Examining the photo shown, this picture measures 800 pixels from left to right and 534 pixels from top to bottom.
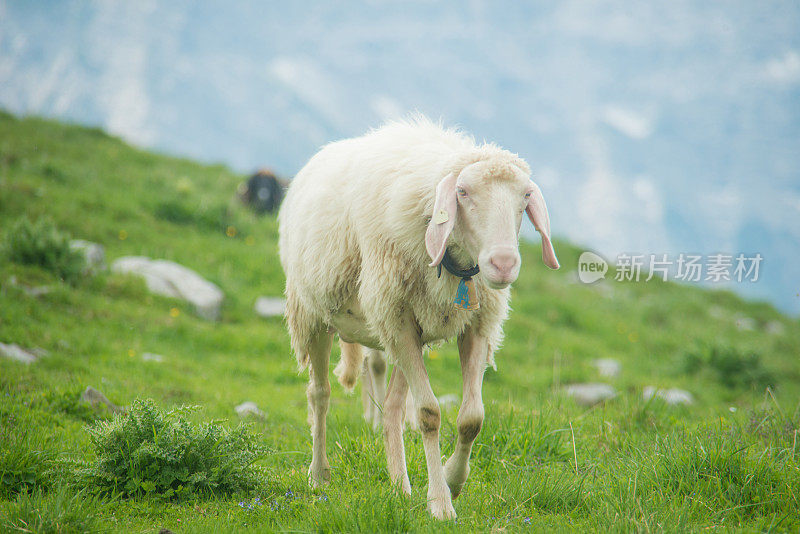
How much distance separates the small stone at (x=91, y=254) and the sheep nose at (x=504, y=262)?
6495mm

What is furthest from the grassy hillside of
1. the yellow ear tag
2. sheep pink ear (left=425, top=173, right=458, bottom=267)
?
sheep pink ear (left=425, top=173, right=458, bottom=267)

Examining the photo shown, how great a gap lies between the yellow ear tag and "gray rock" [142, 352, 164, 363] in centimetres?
427

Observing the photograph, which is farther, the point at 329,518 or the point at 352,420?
the point at 352,420

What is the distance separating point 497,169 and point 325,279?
1.44 metres

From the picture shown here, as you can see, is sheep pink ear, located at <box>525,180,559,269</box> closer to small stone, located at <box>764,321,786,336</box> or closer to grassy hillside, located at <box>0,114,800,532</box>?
grassy hillside, located at <box>0,114,800,532</box>

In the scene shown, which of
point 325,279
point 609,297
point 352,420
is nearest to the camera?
point 325,279

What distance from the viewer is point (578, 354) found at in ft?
30.5

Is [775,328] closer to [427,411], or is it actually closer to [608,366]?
[608,366]

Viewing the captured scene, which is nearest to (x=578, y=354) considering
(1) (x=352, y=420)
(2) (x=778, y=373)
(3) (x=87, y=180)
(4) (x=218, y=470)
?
(2) (x=778, y=373)

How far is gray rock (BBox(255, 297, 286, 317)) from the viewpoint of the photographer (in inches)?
338

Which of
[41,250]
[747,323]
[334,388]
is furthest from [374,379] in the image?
[747,323]

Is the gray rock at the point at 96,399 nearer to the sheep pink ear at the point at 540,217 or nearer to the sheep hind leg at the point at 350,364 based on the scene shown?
the sheep hind leg at the point at 350,364

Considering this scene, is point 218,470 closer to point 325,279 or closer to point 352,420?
point 325,279

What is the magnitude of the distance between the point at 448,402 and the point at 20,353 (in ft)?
12.8
